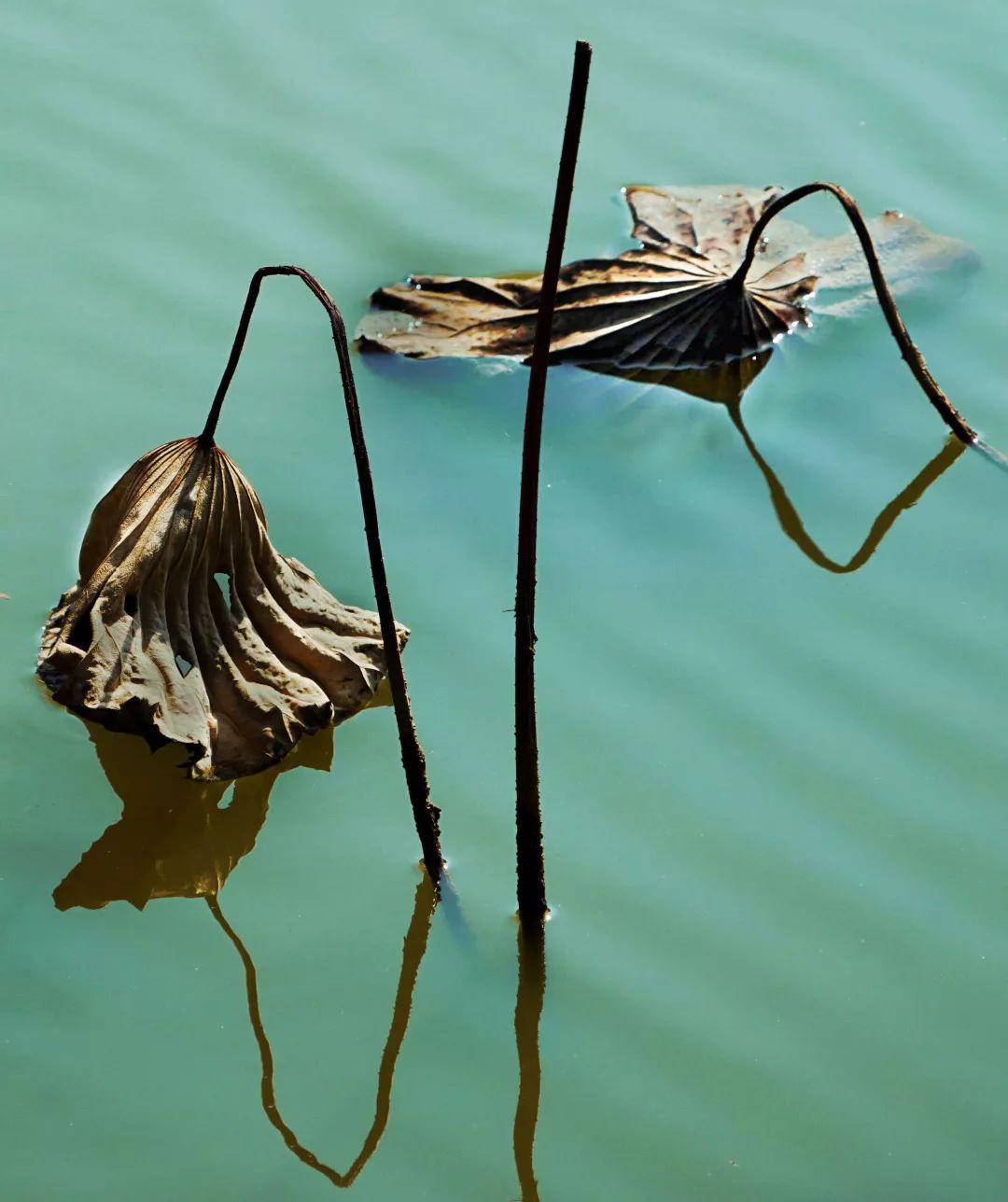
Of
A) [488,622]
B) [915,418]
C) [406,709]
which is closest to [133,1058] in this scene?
[406,709]

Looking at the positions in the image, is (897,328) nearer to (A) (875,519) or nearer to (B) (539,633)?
(A) (875,519)

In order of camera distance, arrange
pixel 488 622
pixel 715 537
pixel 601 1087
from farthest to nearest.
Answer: pixel 715 537 → pixel 488 622 → pixel 601 1087

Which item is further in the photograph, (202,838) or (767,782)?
(767,782)

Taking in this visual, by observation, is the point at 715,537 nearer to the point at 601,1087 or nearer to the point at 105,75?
the point at 601,1087

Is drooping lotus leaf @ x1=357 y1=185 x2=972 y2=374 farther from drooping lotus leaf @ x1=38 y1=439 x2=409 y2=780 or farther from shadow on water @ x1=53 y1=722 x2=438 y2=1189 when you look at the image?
shadow on water @ x1=53 y1=722 x2=438 y2=1189

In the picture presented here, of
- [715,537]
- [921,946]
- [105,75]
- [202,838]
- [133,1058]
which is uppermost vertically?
[105,75]

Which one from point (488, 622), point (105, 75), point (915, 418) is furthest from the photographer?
point (105, 75)
